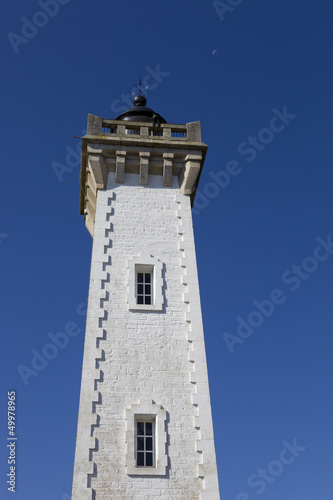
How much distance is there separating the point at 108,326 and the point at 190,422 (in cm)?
314

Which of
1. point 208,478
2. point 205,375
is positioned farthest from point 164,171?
point 208,478

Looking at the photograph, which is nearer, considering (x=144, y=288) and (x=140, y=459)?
(x=140, y=459)

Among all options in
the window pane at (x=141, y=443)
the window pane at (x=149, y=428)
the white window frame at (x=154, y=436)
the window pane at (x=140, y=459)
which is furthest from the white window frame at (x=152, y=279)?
the window pane at (x=140, y=459)

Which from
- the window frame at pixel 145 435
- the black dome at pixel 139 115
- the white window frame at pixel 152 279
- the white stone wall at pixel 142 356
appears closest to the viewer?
the white stone wall at pixel 142 356

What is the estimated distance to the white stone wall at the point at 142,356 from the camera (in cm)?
1328

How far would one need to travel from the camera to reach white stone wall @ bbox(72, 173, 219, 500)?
1328 cm

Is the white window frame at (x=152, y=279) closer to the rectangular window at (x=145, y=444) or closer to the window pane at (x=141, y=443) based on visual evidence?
the rectangular window at (x=145, y=444)

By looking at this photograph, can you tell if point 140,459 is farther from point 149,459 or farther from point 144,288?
point 144,288

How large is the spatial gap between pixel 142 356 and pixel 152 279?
2.37 metres

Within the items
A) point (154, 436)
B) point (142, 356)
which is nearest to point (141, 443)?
point (154, 436)

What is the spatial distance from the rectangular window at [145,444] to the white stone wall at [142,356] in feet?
1.21

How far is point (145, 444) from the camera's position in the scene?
13836mm

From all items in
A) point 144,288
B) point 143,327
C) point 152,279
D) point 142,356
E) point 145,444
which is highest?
point 152,279

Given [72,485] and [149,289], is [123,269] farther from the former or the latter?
[72,485]
